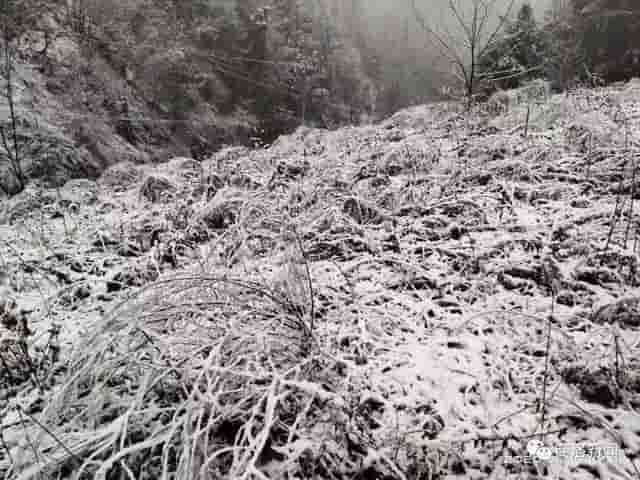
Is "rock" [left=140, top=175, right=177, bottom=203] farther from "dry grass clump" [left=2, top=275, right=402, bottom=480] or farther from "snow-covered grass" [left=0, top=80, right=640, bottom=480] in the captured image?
"dry grass clump" [left=2, top=275, right=402, bottom=480]

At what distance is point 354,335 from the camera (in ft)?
4.30

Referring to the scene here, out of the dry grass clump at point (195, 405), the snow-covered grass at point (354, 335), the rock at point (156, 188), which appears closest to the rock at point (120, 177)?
the rock at point (156, 188)

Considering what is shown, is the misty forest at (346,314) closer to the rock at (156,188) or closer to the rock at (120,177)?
the rock at (156,188)

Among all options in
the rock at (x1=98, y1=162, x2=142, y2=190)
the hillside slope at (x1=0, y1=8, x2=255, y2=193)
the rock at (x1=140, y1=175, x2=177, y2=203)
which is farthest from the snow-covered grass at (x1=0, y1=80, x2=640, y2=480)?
the hillside slope at (x1=0, y1=8, x2=255, y2=193)

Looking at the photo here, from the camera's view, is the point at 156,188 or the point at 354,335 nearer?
the point at 354,335

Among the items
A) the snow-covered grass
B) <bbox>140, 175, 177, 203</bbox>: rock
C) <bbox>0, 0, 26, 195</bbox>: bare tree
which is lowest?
the snow-covered grass

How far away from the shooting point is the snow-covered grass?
2.95 ft

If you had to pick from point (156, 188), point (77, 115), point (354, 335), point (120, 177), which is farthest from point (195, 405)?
point (77, 115)

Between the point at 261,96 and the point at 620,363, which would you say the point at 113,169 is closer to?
the point at 620,363

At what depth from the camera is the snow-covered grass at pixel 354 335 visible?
90cm

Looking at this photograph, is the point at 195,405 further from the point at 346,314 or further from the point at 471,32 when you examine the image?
the point at 471,32

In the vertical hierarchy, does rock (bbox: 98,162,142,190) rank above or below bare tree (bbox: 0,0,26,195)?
below

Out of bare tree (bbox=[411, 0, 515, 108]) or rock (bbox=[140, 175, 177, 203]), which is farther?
bare tree (bbox=[411, 0, 515, 108])

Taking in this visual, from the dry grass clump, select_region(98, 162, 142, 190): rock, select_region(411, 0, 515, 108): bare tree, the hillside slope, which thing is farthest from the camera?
the hillside slope
